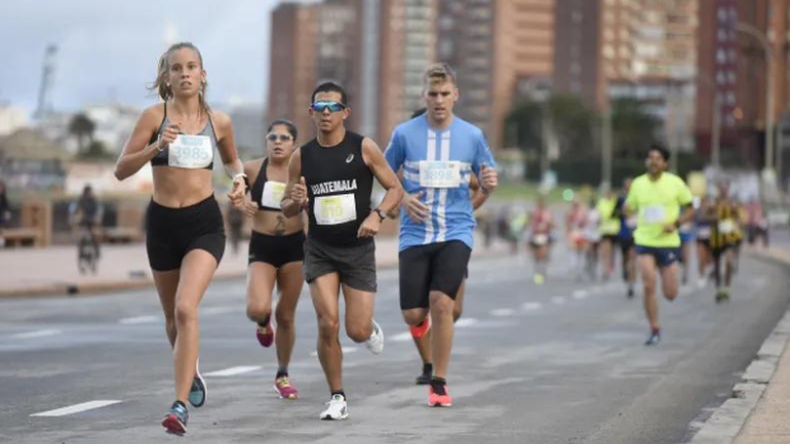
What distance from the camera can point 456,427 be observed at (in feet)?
39.5

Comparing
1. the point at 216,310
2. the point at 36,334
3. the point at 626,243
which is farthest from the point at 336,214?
the point at 626,243

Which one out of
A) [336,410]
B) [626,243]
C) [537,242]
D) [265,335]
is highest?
[265,335]

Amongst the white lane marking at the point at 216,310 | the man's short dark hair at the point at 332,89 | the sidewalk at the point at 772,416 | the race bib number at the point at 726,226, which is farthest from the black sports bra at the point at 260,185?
the race bib number at the point at 726,226

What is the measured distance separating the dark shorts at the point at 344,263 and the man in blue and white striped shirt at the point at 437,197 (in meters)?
0.98

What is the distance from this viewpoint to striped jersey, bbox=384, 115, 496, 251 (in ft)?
45.0

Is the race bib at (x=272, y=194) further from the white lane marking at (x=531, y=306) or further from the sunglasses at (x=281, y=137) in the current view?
the white lane marking at (x=531, y=306)

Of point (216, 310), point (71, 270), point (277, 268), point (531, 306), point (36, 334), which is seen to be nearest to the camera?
point (277, 268)

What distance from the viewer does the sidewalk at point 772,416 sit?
1066 cm

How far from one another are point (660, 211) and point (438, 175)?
791cm

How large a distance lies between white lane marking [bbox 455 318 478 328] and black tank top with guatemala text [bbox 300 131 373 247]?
1140 cm

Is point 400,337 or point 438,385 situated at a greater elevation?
point 438,385

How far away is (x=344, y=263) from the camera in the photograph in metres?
12.6

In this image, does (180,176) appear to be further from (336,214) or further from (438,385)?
(438,385)

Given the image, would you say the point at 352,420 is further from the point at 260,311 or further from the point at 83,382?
the point at 83,382
